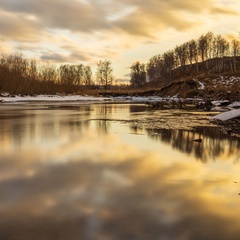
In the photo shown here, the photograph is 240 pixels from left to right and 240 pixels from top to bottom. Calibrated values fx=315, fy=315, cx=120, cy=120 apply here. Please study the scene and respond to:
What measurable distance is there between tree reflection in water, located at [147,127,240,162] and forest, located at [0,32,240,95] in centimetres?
6621

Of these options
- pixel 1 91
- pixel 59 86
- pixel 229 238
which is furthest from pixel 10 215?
pixel 59 86

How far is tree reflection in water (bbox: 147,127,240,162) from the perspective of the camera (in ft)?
31.2

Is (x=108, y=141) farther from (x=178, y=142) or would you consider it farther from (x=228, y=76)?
(x=228, y=76)

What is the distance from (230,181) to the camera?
21.7 feet

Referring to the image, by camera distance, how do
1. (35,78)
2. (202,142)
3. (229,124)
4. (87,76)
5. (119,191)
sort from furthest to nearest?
1. (87,76)
2. (35,78)
3. (229,124)
4. (202,142)
5. (119,191)

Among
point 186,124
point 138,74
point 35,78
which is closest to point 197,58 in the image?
point 138,74

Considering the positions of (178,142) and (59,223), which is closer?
(59,223)

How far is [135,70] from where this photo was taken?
16112cm

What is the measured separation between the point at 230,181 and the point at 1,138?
8892mm

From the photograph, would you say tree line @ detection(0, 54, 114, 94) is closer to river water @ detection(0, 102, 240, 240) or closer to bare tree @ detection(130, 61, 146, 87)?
bare tree @ detection(130, 61, 146, 87)

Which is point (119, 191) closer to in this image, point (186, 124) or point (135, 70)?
point (186, 124)

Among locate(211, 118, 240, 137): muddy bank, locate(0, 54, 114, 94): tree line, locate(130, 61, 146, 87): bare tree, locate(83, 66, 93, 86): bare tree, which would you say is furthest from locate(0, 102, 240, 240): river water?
locate(130, 61, 146, 87): bare tree

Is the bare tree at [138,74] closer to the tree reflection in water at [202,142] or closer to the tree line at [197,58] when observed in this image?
the tree line at [197,58]

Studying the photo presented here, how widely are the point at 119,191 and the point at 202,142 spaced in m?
6.41
